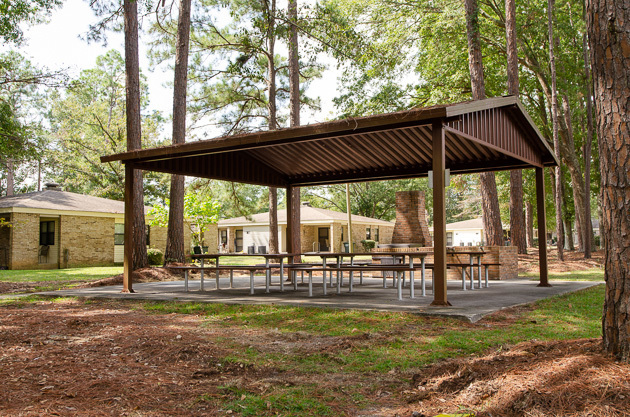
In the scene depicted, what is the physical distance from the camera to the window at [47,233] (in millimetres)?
23062

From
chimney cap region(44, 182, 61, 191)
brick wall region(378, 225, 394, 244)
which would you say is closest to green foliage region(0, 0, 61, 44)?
chimney cap region(44, 182, 61, 191)

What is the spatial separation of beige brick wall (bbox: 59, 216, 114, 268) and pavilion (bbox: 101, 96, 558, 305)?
1387cm

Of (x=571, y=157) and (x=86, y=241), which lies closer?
(x=571, y=157)

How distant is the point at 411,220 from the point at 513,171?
4.58m

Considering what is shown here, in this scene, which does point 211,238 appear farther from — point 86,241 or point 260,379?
point 260,379

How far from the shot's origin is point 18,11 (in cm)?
1529

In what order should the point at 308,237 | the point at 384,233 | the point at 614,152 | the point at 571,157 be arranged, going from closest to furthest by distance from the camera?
the point at 614,152 < the point at 571,157 < the point at 308,237 < the point at 384,233

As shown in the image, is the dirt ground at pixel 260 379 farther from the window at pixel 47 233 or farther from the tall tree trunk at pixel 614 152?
the window at pixel 47 233

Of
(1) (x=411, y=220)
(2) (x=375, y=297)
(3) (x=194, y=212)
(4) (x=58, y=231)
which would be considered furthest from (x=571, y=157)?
(4) (x=58, y=231)

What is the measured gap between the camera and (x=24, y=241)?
21422 mm

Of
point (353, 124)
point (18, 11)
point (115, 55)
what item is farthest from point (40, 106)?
point (353, 124)

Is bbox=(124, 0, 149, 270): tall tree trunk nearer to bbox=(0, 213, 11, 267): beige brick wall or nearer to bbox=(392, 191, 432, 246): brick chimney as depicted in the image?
bbox=(392, 191, 432, 246): brick chimney

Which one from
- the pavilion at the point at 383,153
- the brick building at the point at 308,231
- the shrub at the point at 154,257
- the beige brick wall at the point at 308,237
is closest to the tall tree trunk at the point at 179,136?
the pavilion at the point at 383,153

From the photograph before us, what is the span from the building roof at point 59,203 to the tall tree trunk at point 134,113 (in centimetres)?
933
